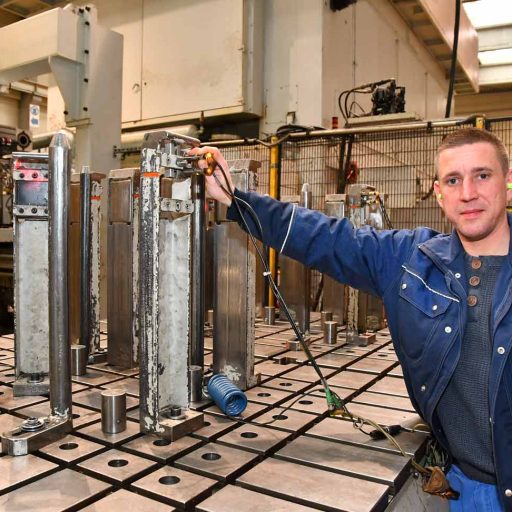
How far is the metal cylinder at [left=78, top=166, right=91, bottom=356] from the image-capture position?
2.79 meters

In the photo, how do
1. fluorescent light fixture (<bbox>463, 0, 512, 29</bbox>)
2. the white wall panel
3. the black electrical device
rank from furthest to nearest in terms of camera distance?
fluorescent light fixture (<bbox>463, 0, 512, 29</bbox>), the white wall panel, the black electrical device

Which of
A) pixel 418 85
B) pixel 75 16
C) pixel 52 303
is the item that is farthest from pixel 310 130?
pixel 418 85

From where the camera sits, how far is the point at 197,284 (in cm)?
243

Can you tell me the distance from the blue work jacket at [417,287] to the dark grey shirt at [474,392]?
37mm

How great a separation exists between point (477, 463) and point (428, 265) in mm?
587

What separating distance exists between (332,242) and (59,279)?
94 cm

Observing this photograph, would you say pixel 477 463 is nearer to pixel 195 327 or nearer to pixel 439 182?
pixel 439 182

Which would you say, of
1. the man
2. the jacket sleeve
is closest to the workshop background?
the man

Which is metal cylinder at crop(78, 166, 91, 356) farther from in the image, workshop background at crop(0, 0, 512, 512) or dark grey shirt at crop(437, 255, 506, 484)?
dark grey shirt at crop(437, 255, 506, 484)

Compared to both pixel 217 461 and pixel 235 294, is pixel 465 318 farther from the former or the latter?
pixel 235 294

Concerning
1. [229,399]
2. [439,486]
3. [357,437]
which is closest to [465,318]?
[439,486]

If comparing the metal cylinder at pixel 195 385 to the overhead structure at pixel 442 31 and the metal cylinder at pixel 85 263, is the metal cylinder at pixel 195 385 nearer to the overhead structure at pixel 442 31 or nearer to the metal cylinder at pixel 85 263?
the metal cylinder at pixel 85 263

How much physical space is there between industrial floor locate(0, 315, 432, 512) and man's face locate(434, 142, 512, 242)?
0.76 metres

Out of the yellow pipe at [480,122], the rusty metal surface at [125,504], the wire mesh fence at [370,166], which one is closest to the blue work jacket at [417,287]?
the rusty metal surface at [125,504]
